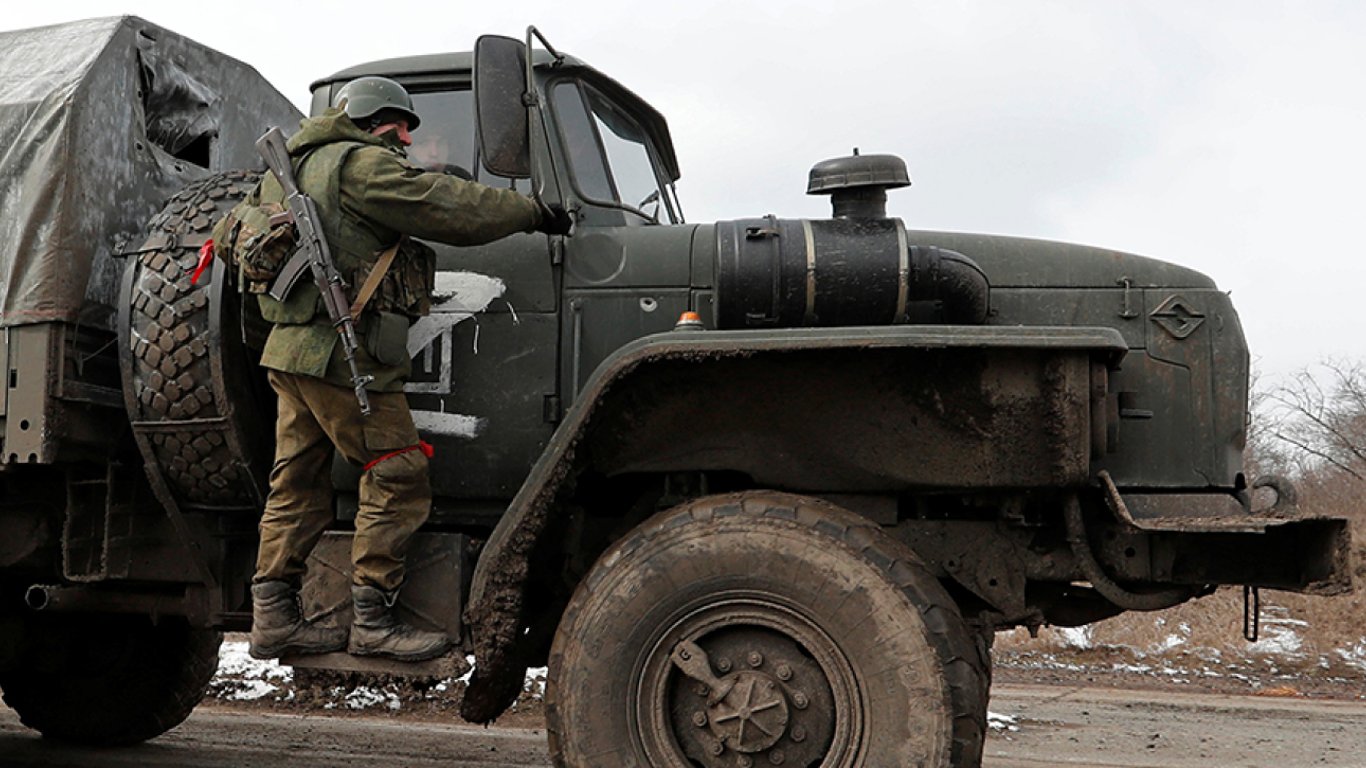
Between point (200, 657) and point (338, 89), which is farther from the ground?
point (338, 89)

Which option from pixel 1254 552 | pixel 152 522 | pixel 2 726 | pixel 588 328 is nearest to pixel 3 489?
pixel 152 522

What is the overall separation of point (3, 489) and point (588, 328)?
2.58m

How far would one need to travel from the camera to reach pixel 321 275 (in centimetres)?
388

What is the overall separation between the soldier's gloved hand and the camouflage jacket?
66mm

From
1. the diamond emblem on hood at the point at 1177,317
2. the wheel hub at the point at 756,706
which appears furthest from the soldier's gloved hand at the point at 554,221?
the diamond emblem on hood at the point at 1177,317

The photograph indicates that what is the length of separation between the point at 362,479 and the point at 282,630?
22.7 inches

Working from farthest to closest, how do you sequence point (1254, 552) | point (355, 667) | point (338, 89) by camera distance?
point (338, 89), point (355, 667), point (1254, 552)

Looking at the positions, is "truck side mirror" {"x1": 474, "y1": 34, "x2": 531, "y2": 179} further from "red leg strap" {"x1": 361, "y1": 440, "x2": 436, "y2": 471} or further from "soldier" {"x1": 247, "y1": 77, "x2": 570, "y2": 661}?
"red leg strap" {"x1": 361, "y1": 440, "x2": 436, "y2": 471}

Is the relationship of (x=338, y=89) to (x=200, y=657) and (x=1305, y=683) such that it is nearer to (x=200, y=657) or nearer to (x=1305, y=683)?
(x=200, y=657)

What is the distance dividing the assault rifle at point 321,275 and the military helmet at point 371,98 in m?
0.36

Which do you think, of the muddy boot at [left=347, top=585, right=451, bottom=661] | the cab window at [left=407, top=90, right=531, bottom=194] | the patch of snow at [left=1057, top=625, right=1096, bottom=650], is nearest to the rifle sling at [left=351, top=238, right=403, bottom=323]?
the cab window at [left=407, top=90, right=531, bottom=194]

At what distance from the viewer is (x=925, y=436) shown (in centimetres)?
382

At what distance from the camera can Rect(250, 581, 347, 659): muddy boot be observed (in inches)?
159

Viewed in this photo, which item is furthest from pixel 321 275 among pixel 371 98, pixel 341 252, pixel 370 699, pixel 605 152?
pixel 370 699
